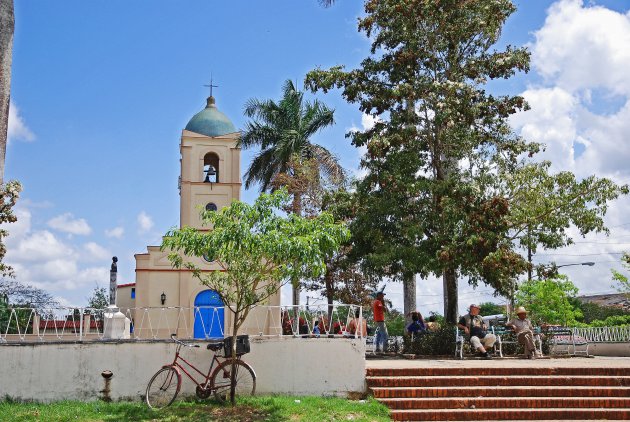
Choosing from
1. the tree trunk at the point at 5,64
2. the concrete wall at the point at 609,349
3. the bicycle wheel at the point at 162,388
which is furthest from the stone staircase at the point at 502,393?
the tree trunk at the point at 5,64

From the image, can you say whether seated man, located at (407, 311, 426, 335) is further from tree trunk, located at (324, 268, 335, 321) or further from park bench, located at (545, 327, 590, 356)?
tree trunk, located at (324, 268, 335, 321)

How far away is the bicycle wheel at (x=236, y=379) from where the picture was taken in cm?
1322

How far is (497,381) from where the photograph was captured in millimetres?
13789

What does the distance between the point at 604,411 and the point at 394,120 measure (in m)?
10.6

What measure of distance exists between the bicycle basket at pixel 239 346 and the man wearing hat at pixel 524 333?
7.99m

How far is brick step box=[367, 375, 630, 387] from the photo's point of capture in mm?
13703

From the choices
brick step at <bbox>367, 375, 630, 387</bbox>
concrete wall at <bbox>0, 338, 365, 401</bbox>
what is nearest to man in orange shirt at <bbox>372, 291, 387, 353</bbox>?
concrete wall at <bbox>0, 338, 365, 401</bbox>

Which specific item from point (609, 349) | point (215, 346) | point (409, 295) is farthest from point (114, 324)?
point (609, 349)

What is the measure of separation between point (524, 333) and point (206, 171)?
16827mm

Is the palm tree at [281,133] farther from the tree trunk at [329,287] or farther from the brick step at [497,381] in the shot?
the brick step at [497,381]

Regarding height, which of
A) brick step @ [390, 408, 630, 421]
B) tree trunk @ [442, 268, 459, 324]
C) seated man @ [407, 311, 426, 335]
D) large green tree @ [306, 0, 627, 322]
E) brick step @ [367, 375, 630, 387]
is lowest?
brick step @ [390, 408, 630, 421]

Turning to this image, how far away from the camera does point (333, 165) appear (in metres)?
29.1

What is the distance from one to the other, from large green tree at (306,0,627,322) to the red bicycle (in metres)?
6.85

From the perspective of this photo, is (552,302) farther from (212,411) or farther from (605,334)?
(212,411)
